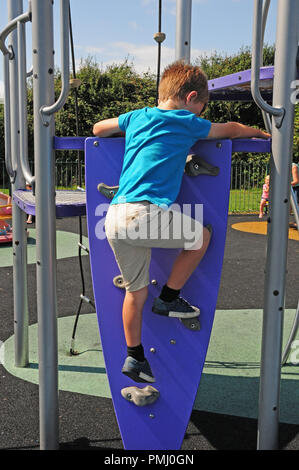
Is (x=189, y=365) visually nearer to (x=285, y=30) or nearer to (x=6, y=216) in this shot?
(x=285, y=30)

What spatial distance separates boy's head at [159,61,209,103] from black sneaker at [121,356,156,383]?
3.24 ft

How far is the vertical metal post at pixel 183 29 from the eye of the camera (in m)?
2.53

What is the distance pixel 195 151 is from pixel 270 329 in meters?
0.70

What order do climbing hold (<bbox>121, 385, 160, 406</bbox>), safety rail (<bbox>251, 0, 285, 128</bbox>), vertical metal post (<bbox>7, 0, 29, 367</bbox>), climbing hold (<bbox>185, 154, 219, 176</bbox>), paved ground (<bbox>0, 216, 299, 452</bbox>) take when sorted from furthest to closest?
vertical metal post (<bbox>7, 0, 29, 367</bbox>) → paved ground (<bbox>0, 216, 299, 452</bbox>) → climbing hold (<bbox>121, 385, 160, 406</bbox>) → climbing hold (<bbox>185, 154, 219, 176</bbox>) → safety rail (<bbox>251, 0, 285, 128</bbox>)

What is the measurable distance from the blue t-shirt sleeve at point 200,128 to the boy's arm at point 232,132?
0.02 m

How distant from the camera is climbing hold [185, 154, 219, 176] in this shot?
6.00ft

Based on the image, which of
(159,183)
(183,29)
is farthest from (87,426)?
(183,29)

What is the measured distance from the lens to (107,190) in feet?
6.31

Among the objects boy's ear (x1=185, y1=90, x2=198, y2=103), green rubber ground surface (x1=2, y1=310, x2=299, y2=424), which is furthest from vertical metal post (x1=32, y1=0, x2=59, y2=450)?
green rubber ground surface (x1=2, y1=310, x2=299, y2=424)

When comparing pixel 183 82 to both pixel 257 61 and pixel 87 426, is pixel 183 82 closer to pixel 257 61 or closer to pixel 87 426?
pixel 257 61

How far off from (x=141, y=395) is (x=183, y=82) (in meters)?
1.18

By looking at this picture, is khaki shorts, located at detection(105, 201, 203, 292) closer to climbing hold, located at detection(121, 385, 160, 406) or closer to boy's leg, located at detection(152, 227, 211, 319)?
boy's leg, located at detection(152, 227, 211, 319)
